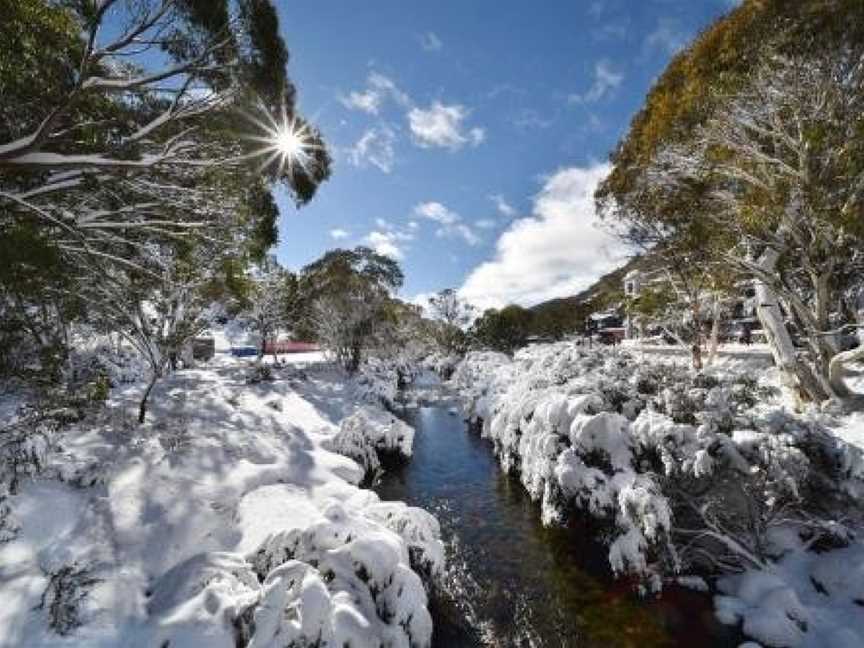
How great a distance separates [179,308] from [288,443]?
487 centimetres

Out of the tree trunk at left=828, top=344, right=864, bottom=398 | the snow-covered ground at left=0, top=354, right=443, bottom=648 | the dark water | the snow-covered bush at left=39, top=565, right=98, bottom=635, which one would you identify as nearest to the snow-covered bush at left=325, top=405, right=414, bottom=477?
the dark water

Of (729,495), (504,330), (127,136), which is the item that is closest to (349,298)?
(127,136)

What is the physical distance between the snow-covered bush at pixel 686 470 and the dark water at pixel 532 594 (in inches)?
22.8

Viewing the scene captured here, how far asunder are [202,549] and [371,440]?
8.73 meters

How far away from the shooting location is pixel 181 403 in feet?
54.5

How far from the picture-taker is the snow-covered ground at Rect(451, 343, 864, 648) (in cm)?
734

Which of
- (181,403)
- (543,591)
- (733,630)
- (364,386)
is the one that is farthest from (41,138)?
(364,386)

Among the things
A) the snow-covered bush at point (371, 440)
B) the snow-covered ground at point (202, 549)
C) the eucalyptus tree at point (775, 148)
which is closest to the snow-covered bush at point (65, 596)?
the snow-covered ground at point (202, 549)

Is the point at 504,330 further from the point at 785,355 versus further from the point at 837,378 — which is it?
the point at 837,378

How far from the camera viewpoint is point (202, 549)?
771 cm

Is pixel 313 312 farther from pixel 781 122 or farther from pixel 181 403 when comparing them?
pixel 781 122

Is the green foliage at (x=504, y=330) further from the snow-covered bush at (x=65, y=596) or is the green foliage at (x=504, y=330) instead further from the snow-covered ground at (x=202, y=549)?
the snow-covered bush at (x=65, y=596)

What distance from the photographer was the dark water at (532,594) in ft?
24.2

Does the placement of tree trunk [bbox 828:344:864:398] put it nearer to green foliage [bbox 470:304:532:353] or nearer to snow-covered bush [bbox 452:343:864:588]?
snow-covered bush [bbox 452:343:864:588]
